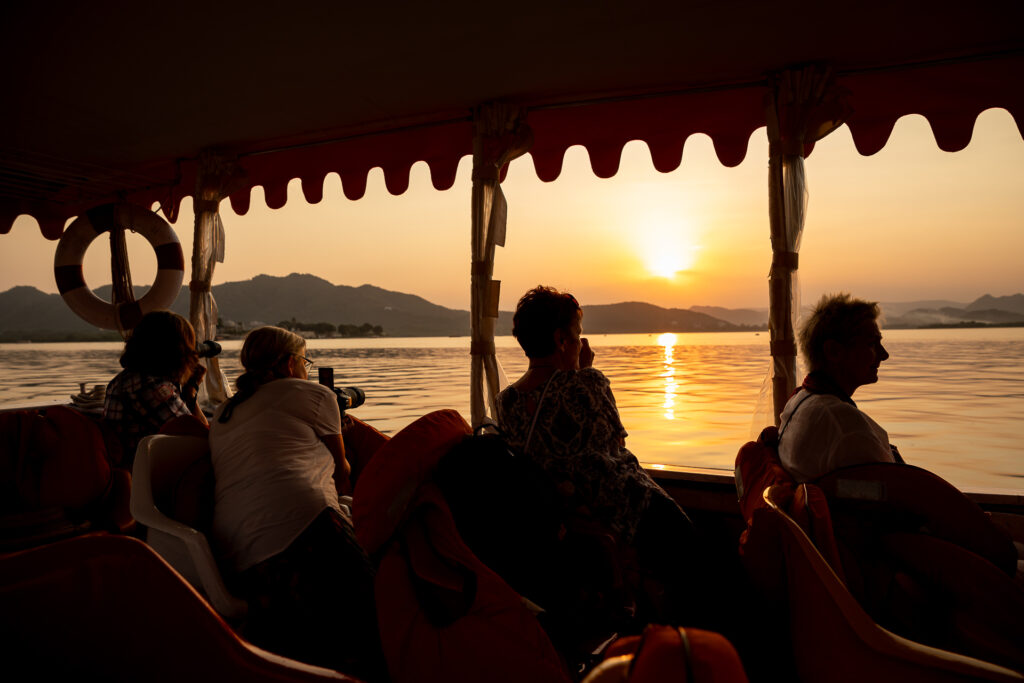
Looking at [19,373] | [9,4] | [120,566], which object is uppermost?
[9,4]

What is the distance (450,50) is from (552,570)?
2287mm

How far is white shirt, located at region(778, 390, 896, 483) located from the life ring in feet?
14.6

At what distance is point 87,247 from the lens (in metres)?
4.70

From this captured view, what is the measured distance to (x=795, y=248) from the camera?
283 centimetres

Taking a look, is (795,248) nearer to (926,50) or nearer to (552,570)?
(926,50)

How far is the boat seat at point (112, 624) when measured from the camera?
89 centimetres

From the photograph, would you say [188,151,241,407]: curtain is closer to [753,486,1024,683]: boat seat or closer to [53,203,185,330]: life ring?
[53,203,185,330]: life ring

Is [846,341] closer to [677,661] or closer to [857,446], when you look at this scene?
[857,446]

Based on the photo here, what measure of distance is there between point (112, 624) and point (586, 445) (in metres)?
1.23

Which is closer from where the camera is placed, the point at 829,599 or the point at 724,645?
the point at 724,645

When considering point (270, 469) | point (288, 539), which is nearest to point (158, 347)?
point (270, 469)

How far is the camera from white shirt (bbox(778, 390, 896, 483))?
1.47 m

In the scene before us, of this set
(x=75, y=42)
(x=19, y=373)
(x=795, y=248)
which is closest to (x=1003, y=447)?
(x=795, y=248)

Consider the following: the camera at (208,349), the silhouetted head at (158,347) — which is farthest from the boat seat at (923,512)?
the camera at (208,349)
